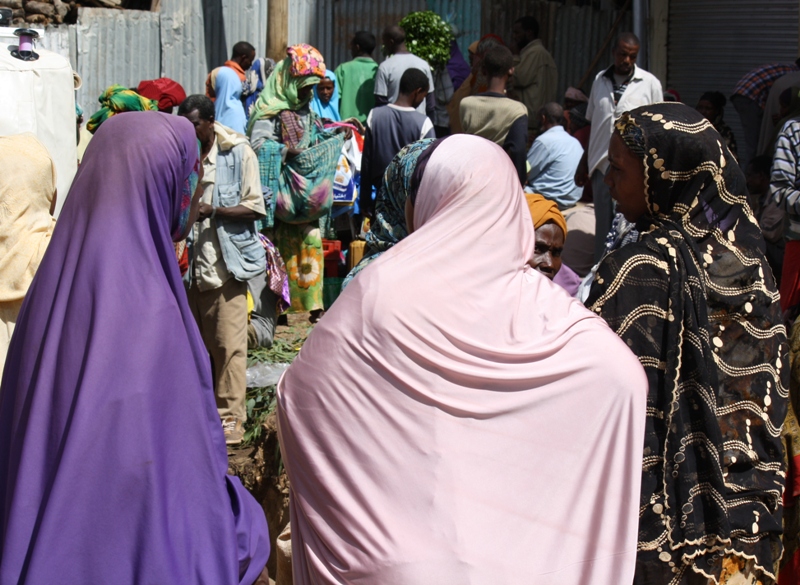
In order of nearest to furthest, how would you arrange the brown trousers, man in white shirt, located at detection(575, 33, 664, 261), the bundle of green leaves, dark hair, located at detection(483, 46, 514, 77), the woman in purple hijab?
the woman in purple hijab → the brown trousers → man in white shirt, located at detection(575, 33, 664, 261) → dark hair, located at detection(483, 46, 514, 77) → the bundle of green leaves

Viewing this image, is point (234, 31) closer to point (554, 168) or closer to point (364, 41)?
point (364, 41)

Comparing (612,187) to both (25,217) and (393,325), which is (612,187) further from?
(25,217)

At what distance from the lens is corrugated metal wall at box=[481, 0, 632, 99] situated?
1180 cm

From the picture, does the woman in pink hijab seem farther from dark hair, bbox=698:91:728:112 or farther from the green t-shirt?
the green t-shirt

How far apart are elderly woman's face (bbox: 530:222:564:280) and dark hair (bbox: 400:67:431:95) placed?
337 cm

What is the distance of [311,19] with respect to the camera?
11.5 m

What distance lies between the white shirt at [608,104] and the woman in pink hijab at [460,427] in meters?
5.11

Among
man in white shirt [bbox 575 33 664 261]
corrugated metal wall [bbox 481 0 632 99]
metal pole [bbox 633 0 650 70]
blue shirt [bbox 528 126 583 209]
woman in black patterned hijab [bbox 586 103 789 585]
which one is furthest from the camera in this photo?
corrugated metal wall [bbox 481 0 632 99]

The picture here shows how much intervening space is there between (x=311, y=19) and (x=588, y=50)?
331 centimetres

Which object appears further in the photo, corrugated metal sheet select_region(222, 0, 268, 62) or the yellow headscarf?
corrugated metal sheet select_region(222, 0, 268, 62)

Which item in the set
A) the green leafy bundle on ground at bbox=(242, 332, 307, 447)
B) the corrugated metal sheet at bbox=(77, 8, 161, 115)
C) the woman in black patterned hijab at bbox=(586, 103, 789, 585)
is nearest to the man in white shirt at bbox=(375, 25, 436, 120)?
the green leafy bundle on ground at bbox=(242, 332, 307, 447)

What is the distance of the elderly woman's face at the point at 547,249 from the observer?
466 cm

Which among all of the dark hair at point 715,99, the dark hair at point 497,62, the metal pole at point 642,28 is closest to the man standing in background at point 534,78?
the metal pole at point 642,28

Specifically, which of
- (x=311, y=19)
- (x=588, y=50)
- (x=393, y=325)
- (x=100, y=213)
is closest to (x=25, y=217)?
(x=100, y=213)
